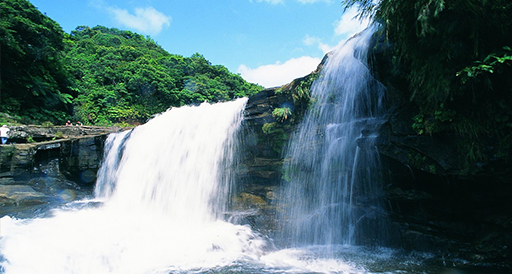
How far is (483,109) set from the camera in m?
4.80

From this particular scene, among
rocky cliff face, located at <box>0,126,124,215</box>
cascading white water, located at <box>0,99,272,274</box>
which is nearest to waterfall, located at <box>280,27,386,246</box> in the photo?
cascading white water, located at <box>0,99,272,274</box>

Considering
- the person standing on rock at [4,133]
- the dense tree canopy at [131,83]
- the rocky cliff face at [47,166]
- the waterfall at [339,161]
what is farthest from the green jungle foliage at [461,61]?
the dense tree canopy at [131,83]

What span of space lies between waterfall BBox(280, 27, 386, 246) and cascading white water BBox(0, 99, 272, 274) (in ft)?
7.11

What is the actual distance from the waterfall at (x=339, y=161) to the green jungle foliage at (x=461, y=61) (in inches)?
71.3

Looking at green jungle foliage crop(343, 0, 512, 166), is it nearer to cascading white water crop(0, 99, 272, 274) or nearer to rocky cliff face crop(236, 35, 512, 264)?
rocky cliff face crop(236, 35, 512, 264)

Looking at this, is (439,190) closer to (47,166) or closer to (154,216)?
(154,216)

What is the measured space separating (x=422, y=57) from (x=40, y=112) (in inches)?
1210

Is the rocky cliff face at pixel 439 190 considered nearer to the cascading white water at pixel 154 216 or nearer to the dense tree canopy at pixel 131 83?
the cascading white water at pixel 154 216

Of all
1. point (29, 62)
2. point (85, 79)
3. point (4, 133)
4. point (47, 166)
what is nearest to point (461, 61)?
point (47, 166)

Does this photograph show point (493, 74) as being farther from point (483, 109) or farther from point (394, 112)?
point (394, 112)

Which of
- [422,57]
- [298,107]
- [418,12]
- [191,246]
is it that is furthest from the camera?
[298,107]

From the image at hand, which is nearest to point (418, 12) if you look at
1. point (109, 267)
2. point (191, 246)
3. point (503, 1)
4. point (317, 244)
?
point (503, 1)

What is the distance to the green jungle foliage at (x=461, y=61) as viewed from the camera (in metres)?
4.35

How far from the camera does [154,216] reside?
11.2m
